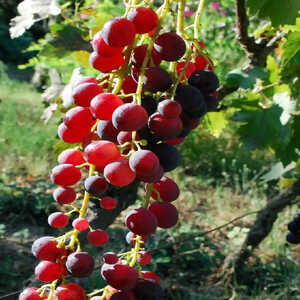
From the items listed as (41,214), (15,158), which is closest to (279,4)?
(41,214)

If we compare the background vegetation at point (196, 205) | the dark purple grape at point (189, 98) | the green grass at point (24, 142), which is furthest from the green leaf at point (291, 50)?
the green grass at point (24, 142)

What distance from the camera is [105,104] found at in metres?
0.52

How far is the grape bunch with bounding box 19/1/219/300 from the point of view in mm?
504

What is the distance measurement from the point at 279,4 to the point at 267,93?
76cm

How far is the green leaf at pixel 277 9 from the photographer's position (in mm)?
866

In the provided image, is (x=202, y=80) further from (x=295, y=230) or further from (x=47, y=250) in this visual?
(x=295, y=230)

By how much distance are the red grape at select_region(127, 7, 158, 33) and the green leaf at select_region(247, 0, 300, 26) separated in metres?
0.46

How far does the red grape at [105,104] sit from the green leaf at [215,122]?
1.00 meters

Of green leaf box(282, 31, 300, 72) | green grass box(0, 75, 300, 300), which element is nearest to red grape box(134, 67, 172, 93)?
green leaf box(282, 31, 300, 72)

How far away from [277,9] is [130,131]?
57cm

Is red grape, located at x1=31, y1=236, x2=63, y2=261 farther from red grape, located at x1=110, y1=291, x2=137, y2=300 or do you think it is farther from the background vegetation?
the background vegetation

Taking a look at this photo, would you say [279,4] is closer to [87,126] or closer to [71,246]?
[87,126]

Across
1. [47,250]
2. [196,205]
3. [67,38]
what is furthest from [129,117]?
[196,205]

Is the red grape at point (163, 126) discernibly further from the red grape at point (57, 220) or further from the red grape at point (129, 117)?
the red grape at point (57, 220)
